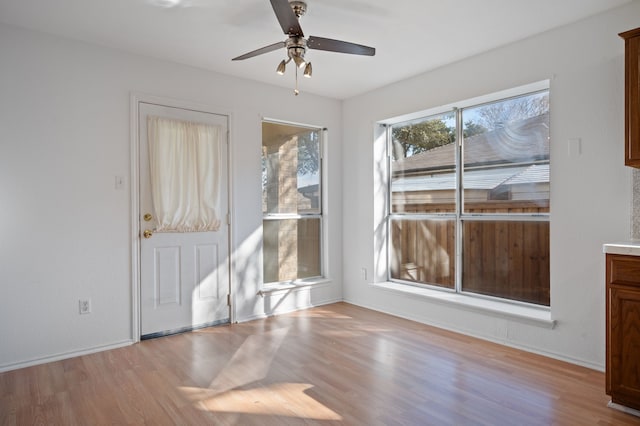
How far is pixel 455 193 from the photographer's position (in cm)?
405

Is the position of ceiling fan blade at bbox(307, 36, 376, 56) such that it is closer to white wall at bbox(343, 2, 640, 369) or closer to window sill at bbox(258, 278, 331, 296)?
white wall at bbox(343, 2, 640, 369)

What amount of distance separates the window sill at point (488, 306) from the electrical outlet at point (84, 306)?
3009 millimetres

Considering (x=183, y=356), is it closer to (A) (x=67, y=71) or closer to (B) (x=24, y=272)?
(B) (x=24, y=272)

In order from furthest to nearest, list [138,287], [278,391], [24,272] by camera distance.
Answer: [138,287], [24,272], [278,391]

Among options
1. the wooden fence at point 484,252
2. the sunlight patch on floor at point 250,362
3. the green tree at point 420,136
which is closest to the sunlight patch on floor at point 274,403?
the sunlight patch on floor at point 250,362

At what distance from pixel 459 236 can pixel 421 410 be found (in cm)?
213

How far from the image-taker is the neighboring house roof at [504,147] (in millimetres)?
3393

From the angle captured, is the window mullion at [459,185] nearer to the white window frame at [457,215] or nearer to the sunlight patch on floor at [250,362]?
the white window frame at [457,215]

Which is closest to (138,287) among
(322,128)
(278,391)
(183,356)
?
(183,356)

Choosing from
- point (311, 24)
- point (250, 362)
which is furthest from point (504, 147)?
point (250, 362)

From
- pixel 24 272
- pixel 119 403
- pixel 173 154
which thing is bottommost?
pixel 119 403

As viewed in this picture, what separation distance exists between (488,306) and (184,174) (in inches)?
125

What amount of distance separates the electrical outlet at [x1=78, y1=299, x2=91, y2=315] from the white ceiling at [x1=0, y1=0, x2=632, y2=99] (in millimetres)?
2223

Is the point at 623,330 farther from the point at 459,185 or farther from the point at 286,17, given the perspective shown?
the point at 286,17
